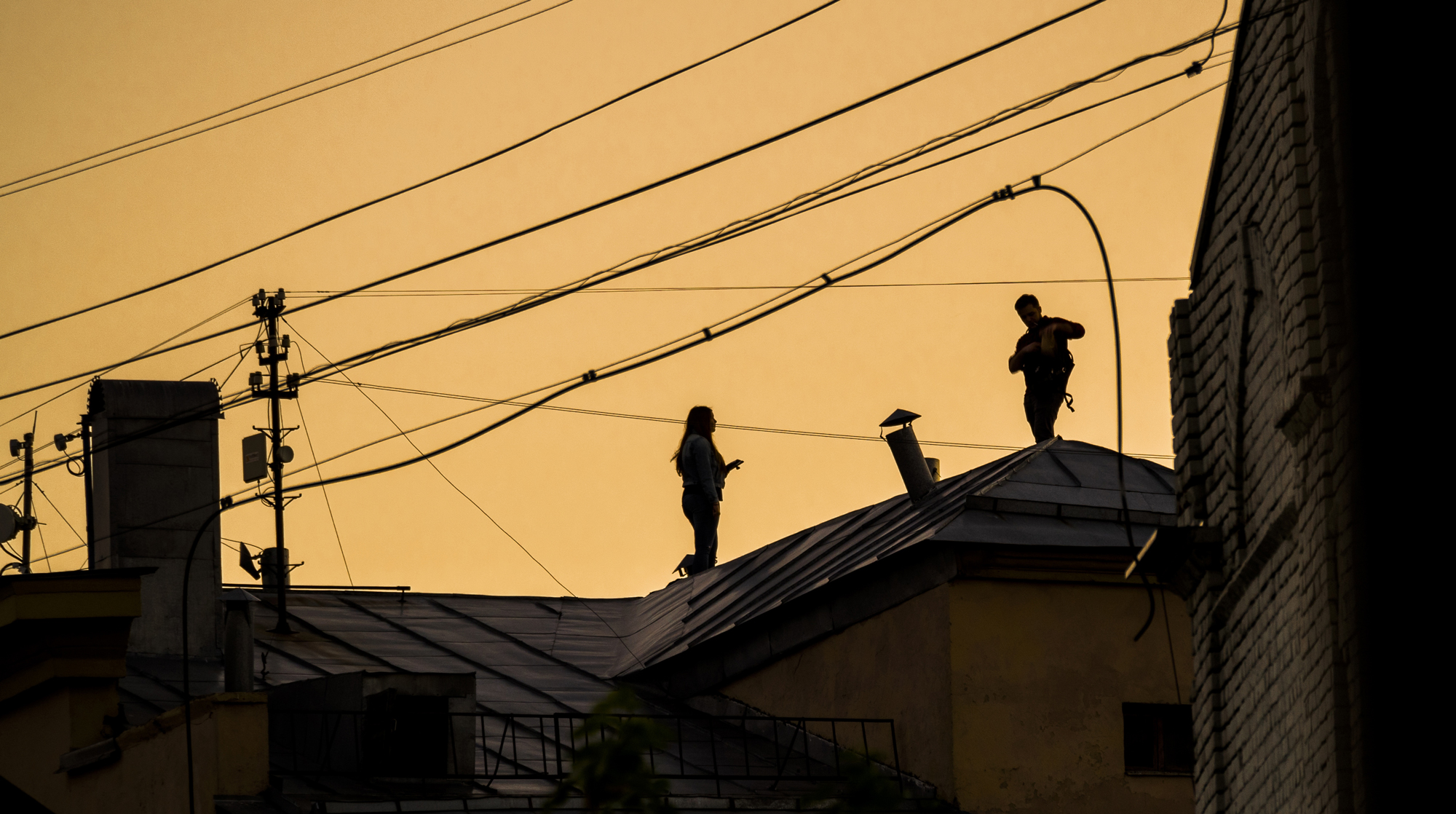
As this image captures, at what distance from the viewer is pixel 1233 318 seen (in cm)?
1213

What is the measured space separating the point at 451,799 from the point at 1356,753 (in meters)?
7.78

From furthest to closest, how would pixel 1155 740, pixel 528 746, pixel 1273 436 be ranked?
pixel 528 746
pixel 1155 740
pixel 1273 436

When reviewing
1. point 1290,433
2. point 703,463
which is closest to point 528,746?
point 703,463

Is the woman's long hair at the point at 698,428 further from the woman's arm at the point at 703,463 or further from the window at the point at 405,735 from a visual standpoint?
the window at the point at 405,735

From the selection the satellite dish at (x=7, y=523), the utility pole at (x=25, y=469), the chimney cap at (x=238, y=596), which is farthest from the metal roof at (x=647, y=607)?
the utility pole at (x=25, y=469)

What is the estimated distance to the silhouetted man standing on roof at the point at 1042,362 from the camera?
2031cm

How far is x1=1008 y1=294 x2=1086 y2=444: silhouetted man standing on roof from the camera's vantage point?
2031 centimetres

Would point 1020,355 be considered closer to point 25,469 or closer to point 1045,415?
point 1045,415

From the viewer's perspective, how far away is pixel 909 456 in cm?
2061

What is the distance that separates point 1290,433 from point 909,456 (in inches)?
397

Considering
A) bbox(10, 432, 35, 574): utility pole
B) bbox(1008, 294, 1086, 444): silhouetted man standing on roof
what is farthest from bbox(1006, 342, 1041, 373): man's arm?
bbox(10, 432, 35, 574): utility pole

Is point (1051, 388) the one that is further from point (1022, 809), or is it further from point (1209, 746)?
point (1209, 746)

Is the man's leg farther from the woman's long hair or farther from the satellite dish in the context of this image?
the satellite dish

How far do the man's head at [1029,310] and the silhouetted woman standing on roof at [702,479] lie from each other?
4622mm
